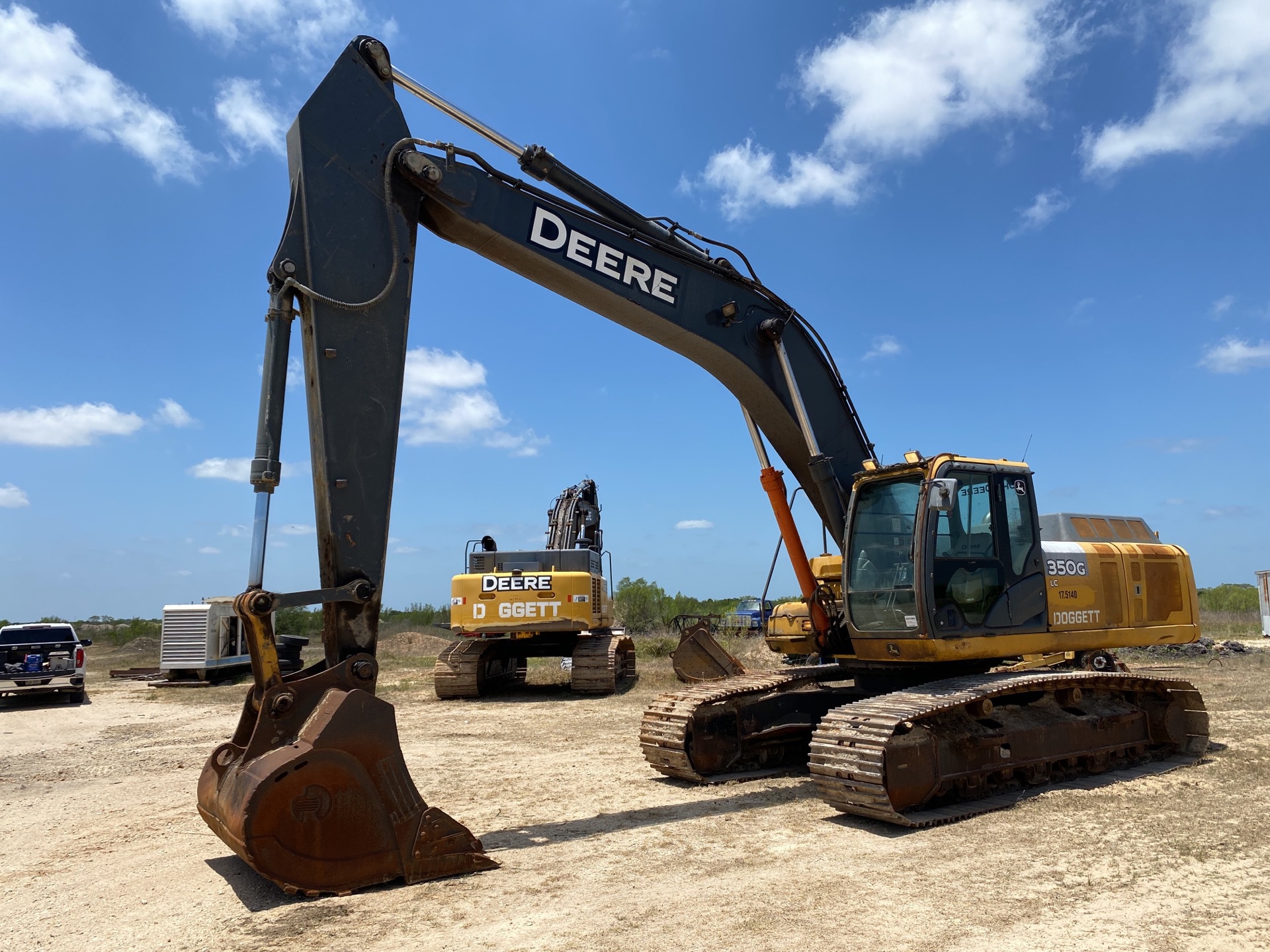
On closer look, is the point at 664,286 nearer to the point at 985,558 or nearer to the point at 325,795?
the point at 985,558

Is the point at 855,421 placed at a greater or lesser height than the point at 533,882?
greater

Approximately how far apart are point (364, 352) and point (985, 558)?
527 cm

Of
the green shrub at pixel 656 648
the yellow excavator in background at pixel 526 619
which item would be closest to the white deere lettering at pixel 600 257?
the yellow excavator in background at pixel 526 619

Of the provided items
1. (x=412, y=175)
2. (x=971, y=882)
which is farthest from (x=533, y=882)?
(x=412, y=175)

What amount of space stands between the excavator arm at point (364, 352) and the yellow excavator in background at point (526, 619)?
26.8 ft

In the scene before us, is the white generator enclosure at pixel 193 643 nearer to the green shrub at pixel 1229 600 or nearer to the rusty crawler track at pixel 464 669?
the rusty crawler track at pixel 464 669

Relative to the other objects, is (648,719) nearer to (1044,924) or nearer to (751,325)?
(751,325)

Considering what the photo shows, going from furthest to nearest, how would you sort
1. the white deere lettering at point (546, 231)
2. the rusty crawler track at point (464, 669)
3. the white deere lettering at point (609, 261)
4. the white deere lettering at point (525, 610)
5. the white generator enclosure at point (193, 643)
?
1. the white generator enclosure at point (193, 643)
2. the rusty crawler track at point (464, 669)
3. the white deere lettering at point (525, 610)
4. the white deere lettering at point (609, 261)
5. the white deere lettering at point (546, 231)

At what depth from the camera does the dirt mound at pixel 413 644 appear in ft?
95.2

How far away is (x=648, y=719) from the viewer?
8164 mm

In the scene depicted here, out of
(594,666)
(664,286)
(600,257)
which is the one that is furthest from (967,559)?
(594,666)

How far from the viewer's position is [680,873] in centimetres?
525

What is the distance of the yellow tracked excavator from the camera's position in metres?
5.12

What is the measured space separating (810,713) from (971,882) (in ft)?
11.4
